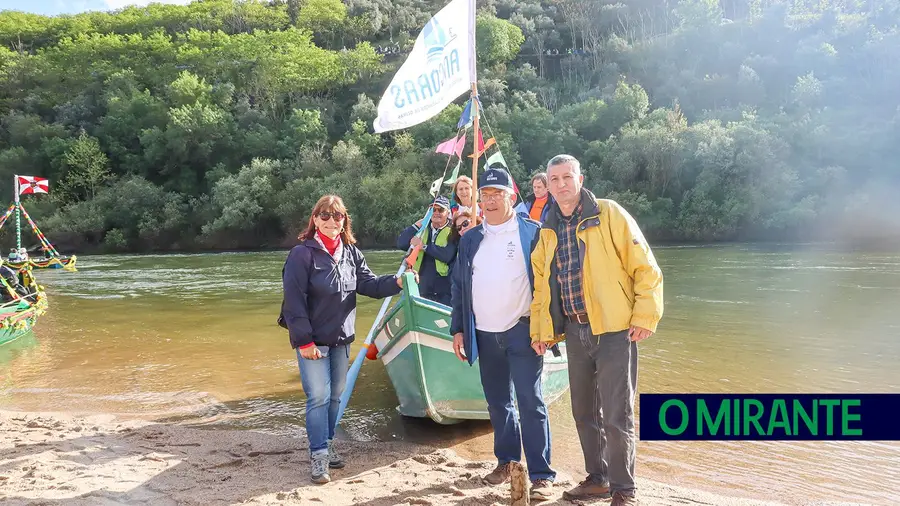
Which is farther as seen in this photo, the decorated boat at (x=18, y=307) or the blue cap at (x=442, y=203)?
the decorated boat at (x=18, y=307)

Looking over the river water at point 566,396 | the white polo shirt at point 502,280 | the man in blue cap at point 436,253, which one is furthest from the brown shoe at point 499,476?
the man in blue cap at point 436,253

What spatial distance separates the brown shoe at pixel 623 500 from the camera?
131 inches

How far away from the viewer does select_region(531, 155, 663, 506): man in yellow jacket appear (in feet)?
10.5

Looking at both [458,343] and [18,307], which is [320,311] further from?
[18,307]

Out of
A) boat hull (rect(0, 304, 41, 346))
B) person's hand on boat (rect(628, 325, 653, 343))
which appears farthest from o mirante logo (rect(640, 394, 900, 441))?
boat hull (rect(0, 304, 41, 346))

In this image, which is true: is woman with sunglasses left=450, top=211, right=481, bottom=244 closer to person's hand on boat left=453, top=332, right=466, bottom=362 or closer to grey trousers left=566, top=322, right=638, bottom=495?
person's hand on boat left=453, top=332, right=466, bottom=362

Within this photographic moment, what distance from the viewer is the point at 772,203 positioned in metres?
34.6

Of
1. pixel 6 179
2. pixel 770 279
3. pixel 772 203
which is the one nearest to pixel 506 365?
pixel 770 279

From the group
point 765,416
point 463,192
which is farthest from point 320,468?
point 765,416

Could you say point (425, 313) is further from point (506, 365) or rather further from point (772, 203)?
point (772, 203)

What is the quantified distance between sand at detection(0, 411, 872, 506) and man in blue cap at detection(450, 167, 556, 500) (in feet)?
1.48

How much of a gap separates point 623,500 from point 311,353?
2088 mm

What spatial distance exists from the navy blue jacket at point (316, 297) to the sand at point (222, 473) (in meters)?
1.01

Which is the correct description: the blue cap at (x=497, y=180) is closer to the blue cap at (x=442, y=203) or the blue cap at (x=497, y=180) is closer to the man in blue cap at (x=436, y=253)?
the man in blue cap at (x=436, y=253)
